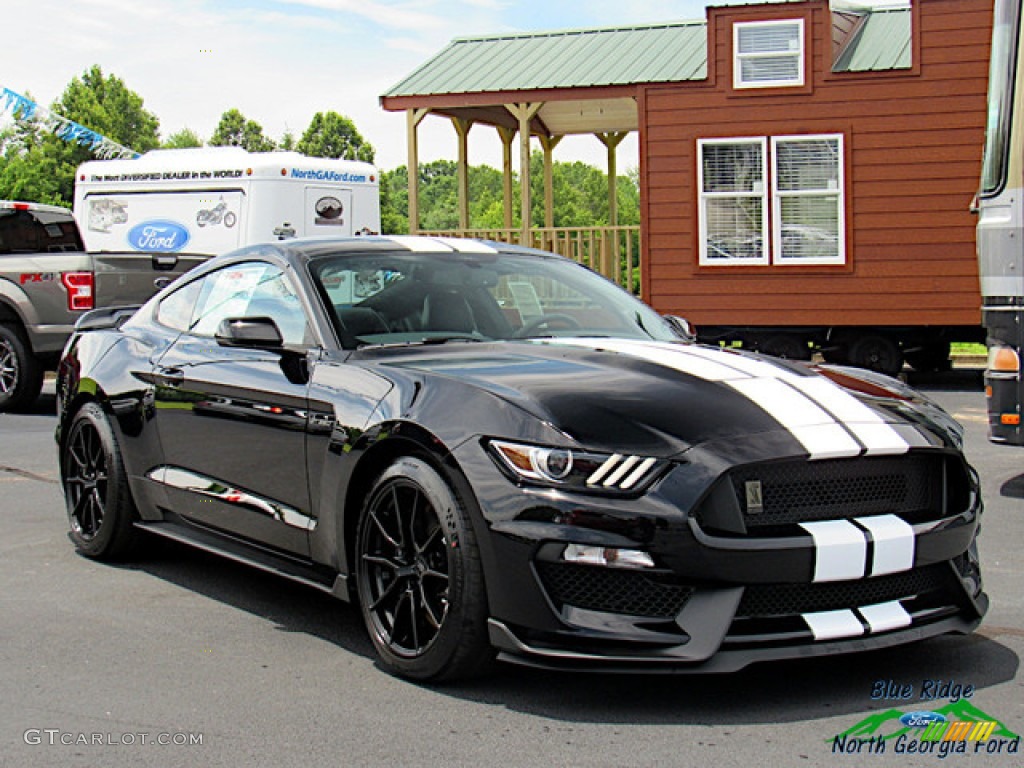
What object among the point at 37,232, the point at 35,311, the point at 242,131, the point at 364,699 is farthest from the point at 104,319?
the point at 242,131

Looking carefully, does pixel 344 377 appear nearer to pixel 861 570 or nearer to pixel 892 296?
pixel 861 570

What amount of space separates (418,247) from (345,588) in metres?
1.62

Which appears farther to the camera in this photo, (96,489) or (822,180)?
(822,180)

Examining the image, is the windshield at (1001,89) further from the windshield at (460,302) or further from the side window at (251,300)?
the side window at (251,300)

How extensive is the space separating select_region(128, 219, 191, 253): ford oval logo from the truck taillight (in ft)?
21.7

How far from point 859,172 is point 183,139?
364ft

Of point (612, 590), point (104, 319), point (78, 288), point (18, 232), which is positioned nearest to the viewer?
point (612, 590)

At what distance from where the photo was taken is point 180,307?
634 centimetres

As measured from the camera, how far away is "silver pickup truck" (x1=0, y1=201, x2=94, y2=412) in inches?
532

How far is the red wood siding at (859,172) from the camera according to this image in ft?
56.6

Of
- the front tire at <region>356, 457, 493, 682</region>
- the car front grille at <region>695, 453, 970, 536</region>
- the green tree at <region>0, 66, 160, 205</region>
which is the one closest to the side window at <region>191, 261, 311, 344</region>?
the front tire at <region>356, 457, 493, 682</region>

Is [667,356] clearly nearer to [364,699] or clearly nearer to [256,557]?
[364,699]

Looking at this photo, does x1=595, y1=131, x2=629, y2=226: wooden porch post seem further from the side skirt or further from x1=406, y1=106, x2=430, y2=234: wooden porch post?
the side skirt

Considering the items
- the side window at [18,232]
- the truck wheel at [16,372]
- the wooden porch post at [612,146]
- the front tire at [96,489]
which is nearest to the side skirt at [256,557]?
the front tire at [96,489]
